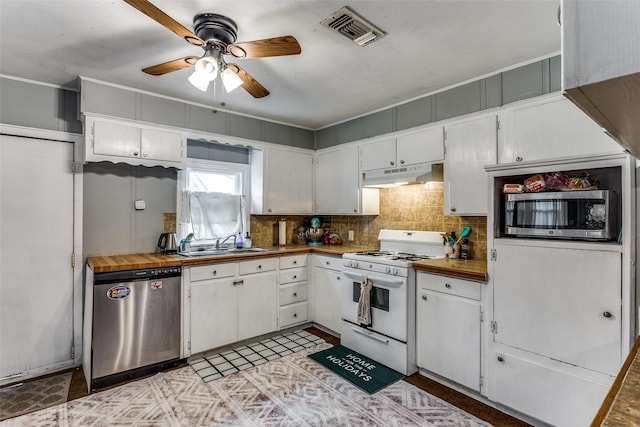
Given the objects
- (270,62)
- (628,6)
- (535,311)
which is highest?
(270,62)

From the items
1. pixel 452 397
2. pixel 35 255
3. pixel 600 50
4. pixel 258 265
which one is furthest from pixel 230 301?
pixel 600 50

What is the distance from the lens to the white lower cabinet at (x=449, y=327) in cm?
242

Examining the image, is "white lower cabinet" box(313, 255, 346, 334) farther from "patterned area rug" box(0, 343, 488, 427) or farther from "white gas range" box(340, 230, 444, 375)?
"patterned area rug" box(0, 343, 488, 427)

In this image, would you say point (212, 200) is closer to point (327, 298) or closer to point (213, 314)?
point (213, 314)

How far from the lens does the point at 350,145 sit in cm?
396

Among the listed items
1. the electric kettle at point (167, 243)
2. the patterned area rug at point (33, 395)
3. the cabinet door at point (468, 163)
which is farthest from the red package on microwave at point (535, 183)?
the patterned area rug at point (33, 395)

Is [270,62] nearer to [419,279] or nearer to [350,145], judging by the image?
[350,145]

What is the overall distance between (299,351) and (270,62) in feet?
8.67

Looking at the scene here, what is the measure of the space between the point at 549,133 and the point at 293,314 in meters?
2.99

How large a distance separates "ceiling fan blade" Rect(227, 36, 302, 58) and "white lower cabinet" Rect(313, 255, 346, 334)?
2219mm

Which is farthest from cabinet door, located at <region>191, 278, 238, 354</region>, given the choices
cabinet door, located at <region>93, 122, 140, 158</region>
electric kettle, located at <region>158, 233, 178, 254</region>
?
cabinet door, located at <region>93, 122, 140, 158</region>

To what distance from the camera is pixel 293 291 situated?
381 cm

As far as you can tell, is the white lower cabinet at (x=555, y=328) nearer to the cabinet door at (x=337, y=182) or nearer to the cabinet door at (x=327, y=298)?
the cabinet door at (x=327, y=298)

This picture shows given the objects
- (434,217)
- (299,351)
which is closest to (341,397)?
(299,351)
